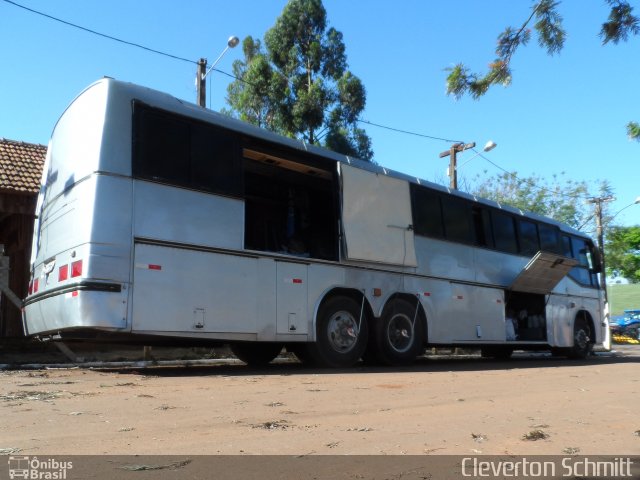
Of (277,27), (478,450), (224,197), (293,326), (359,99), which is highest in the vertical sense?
(277,27)

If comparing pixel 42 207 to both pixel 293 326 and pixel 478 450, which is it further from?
pixel 478 450

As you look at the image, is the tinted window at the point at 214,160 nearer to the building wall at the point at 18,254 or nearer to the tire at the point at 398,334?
the tire at the point at 398,334

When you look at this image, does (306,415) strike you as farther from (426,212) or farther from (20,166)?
(20,166)

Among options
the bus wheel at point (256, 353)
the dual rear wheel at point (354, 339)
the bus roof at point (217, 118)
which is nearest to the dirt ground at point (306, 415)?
the dual rear wheel at point (354, 339)

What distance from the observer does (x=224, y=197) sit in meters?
8.17

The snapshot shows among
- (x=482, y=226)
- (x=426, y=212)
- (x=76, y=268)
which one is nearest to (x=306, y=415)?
(x=76, y=268)

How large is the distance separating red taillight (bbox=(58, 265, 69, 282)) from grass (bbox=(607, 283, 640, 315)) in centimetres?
5302

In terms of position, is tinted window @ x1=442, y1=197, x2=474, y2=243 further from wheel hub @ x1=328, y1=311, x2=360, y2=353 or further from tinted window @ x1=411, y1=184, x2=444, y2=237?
wheel hub @ x1=328, y1=311, x2=360, y2=353

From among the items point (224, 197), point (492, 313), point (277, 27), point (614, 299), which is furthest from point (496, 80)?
point (614, 299)

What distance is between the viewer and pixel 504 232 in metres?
13.6

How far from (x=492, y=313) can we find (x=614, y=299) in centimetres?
5030

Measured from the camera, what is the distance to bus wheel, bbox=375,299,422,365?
33.1ft
